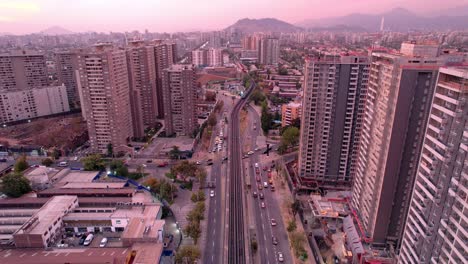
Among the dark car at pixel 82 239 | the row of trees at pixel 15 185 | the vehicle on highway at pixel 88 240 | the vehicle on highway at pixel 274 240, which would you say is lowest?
the dark car at pixel 82 239

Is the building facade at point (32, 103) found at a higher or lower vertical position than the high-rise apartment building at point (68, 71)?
lower

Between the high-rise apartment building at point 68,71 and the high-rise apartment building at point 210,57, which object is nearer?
the high-rise apartment building at point 68,71

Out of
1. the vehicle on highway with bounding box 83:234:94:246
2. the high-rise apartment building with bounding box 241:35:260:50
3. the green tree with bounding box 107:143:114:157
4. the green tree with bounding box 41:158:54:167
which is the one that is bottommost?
the vehicle on highway with bounding box 83:234:94:246

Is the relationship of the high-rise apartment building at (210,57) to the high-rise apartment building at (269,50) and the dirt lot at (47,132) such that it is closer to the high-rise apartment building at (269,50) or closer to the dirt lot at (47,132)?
the high-rise apartment building at (269,50)

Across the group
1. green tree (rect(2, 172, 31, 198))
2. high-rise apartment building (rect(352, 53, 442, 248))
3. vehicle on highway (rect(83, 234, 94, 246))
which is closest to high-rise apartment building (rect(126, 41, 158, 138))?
green tree (rect(2, 172, 31, 198))

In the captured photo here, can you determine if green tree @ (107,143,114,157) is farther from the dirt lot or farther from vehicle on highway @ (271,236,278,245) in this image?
vehicle on highway @ (271,236,278,245)

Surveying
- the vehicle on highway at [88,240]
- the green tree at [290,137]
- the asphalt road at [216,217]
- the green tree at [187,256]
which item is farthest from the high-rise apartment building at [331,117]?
the vehicle on highway at [88,240]

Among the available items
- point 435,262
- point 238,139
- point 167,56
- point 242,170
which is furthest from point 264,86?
point 435,262
